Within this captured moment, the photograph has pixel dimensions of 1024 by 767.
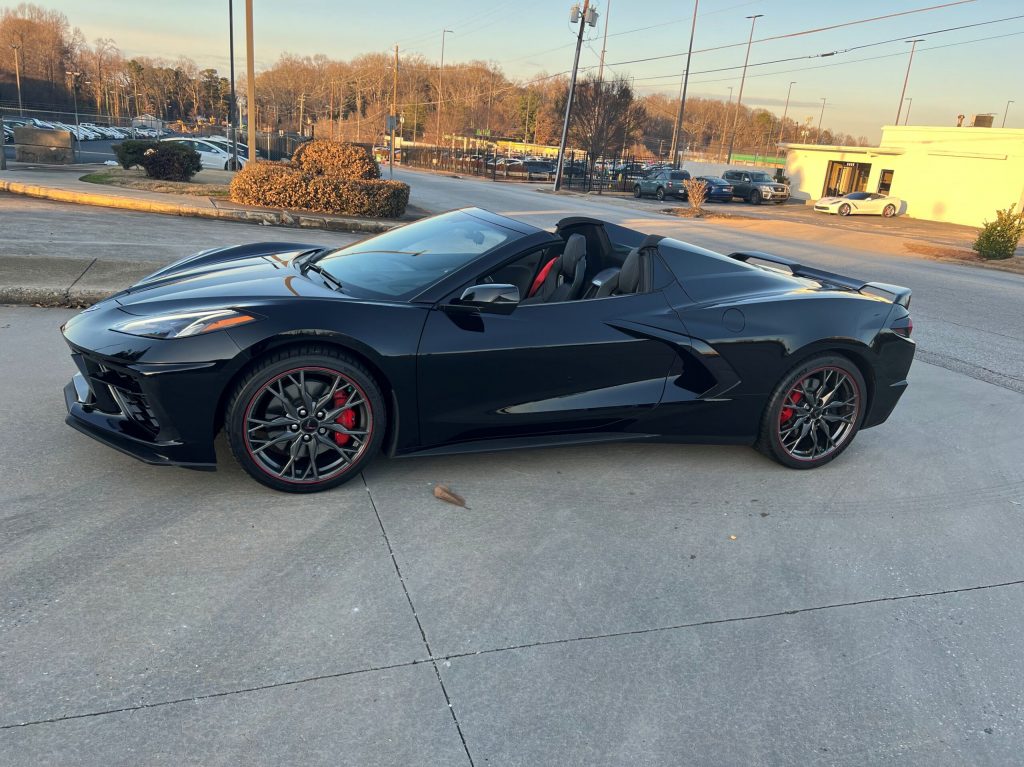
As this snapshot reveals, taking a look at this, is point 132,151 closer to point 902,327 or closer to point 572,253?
point 572,253

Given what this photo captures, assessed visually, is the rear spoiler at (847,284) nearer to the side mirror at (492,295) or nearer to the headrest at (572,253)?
the headrest at (572,253)

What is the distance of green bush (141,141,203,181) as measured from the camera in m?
18.5

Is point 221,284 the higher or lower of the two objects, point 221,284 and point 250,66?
the lower

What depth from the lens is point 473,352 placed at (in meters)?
3.70

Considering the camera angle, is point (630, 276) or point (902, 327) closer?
point (630, 276)

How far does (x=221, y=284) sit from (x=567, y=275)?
1875 mm

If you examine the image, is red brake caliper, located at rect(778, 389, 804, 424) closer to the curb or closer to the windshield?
the windshield

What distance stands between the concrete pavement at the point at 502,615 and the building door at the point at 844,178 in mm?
48097

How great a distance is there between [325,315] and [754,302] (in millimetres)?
2403

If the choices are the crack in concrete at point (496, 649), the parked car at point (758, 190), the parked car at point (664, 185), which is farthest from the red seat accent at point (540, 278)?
the parked car at point (758, 190)

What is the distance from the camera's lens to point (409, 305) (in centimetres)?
369

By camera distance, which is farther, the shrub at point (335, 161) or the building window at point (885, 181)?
the building window at point (885, 181)

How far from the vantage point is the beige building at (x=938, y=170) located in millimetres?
35688

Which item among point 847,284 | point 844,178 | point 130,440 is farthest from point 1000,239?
point 844,178
